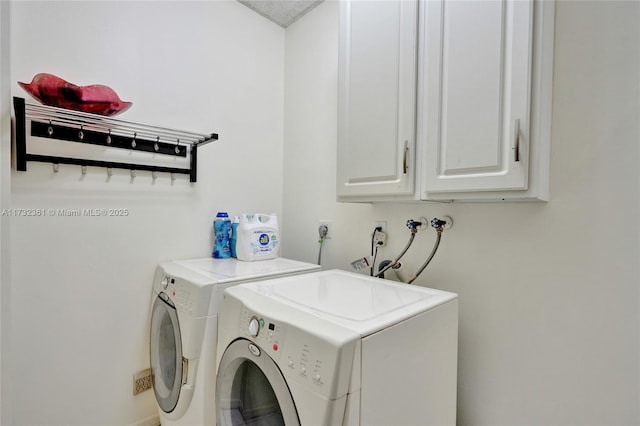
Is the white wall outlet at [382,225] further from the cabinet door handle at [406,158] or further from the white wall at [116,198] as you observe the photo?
the white wall at [116,198]

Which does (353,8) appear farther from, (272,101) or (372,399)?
(372,399)

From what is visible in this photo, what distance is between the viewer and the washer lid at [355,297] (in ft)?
3.06

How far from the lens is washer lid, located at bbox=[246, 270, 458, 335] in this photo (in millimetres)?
934

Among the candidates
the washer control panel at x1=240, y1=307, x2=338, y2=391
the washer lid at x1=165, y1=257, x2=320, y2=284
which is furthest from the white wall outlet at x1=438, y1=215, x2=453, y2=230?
the washer control panel at x1=240, y1=307, x2=338, y2=391

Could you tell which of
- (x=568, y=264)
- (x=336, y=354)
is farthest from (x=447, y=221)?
(x=336, y=354)

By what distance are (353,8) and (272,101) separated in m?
0.98

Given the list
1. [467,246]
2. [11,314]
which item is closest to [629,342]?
[467,246]

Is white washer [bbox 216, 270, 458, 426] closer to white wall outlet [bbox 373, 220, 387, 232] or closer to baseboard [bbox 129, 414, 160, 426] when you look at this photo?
white wall outlet [bbox 373, 220, 387, 232]

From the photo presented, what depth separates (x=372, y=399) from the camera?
84cm

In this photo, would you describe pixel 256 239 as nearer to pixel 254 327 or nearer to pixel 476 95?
pixel 254 327

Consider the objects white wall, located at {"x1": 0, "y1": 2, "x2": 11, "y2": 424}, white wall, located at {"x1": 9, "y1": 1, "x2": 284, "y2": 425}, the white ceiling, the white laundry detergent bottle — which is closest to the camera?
white wall, located at {"x1": 0, "y1": 2, "x2": 11, "y2": 424}

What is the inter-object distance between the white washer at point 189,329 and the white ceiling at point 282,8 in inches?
68.3

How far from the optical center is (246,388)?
1.17m

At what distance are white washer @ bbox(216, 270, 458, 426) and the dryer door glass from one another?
37 cm
